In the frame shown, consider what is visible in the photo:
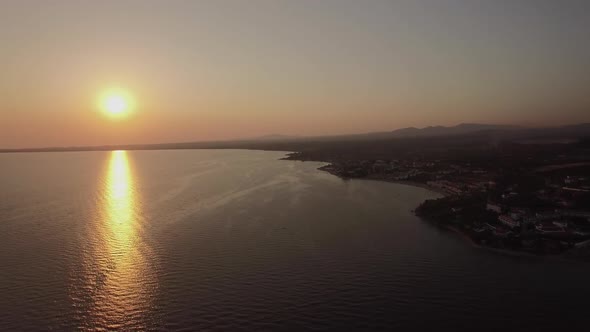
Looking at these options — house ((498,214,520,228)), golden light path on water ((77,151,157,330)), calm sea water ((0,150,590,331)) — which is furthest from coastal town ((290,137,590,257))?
golden light path on water ((77,151,157,330))

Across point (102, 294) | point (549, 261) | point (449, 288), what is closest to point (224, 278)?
point (102, 294)

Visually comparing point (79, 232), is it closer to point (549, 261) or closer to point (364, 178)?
point (549, 261)

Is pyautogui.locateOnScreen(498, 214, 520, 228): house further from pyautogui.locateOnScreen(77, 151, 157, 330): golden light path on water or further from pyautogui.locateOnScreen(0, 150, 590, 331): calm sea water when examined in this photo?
pyautogui.locateOnScreen(77, 151, 157, 330): golden light path on water

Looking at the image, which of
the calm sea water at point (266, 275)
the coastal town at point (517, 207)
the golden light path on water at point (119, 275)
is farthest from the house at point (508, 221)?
the golden light path on water at point (119, 275)

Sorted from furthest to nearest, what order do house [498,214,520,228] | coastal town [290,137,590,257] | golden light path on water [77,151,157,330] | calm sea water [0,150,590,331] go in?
house [498,214,520,228] → coastal town [290,137,590,257] → golden light path on water [77,151,157,330] → calm sea water [0,150,590,331]

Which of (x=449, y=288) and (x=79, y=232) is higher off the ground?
(x=79, y=232)

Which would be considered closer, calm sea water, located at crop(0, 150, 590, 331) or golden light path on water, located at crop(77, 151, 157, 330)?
calm sea water, located at crop(0, 150, 590, 331)

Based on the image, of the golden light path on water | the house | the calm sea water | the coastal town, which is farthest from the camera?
the house
